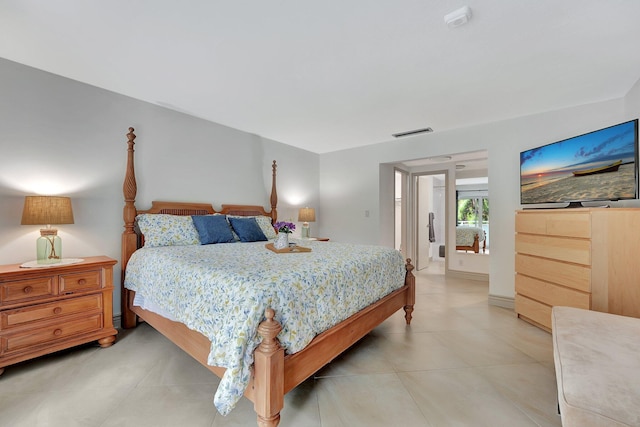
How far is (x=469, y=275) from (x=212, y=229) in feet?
14.2

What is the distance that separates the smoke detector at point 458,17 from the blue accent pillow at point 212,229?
274 cm

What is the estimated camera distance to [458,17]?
5.42ft

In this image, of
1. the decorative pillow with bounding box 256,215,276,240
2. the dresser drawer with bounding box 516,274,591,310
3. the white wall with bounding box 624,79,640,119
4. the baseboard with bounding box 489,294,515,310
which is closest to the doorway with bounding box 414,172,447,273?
the baseboard with bounding box 489,294,515,310

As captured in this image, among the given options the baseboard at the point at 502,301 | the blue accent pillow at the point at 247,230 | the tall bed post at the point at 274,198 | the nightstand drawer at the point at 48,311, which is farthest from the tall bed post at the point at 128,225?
the baseboard at the point at 502,301

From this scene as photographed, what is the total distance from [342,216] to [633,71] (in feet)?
12.4

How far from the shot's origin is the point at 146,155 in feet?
10.0

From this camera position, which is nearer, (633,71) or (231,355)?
(231,355)

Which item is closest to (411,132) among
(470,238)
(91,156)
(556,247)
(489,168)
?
(489,168)

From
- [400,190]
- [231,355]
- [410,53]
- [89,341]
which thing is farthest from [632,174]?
[89,341]

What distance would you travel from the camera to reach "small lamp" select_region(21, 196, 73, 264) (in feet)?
6.99

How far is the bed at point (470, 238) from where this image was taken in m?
4.89

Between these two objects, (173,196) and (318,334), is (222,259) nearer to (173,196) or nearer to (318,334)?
(318,334)

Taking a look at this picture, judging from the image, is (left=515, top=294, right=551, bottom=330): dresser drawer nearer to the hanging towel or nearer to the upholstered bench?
the upholstered bench

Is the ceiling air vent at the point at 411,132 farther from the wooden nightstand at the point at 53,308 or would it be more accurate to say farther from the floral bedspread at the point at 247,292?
the wooden nightstand at the point at 53,308
